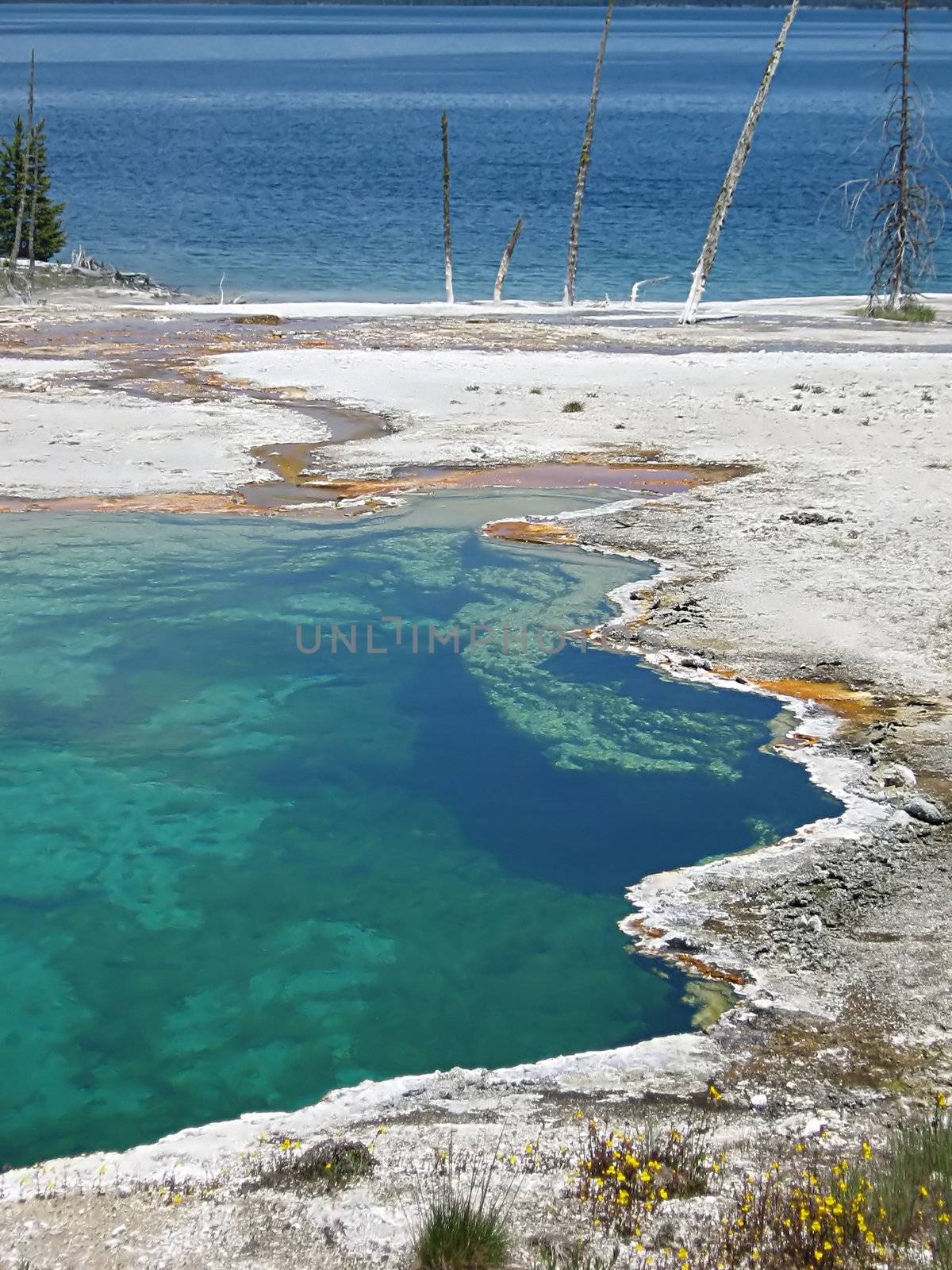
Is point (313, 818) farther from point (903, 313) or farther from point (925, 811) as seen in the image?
point (903, 313)

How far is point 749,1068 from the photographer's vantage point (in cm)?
696

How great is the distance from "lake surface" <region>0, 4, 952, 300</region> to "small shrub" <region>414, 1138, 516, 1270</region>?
3327cm

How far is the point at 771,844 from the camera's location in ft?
31.5

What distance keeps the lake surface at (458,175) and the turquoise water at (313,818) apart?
25.3m

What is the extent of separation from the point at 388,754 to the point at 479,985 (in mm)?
3252

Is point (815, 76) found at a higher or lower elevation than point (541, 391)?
higher

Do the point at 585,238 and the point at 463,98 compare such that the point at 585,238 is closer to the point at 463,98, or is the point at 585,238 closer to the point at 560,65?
the point at 463,98

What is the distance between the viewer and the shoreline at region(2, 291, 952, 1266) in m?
6.47

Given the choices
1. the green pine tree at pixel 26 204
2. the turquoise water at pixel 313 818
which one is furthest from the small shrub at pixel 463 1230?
the green pine tree at pixel 26 204

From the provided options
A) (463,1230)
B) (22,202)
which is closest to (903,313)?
(22,202)

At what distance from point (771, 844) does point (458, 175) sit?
6000 cm

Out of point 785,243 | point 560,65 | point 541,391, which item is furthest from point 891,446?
point 560,65

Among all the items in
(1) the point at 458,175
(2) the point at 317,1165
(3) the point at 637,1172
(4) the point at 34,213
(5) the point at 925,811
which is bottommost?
(2) the point at 317,1165

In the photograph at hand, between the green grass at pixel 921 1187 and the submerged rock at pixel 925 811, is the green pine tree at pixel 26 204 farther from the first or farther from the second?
the green grass at pixel 921 1187
